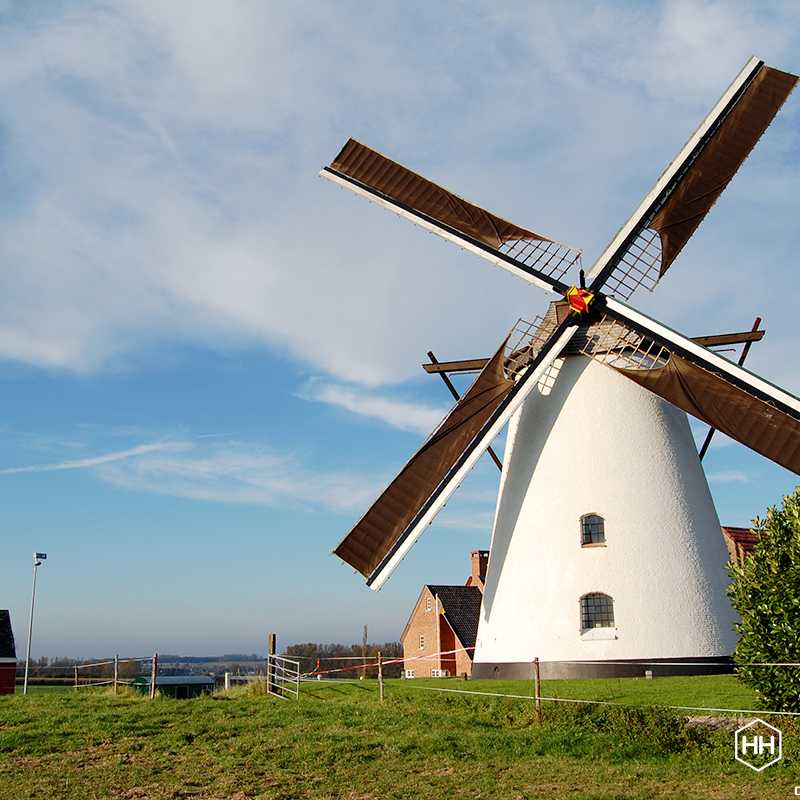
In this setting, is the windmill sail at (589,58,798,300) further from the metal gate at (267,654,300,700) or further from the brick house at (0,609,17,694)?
the brick house at (0,609,17,694)

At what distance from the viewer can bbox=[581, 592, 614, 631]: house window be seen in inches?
691

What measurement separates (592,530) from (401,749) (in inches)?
306

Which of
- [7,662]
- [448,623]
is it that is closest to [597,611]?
[448,623]

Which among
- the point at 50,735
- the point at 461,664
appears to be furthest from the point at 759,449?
the point at 461,664

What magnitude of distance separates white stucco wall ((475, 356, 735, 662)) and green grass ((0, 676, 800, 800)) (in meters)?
1.25

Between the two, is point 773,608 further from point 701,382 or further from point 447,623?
point 447,623

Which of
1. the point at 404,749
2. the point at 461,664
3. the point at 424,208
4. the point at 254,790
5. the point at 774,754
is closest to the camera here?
the point at 254,790

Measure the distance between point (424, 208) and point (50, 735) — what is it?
47.3ft

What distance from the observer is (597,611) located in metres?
17.6

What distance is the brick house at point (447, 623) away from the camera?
42.2m

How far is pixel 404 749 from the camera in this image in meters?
12.1

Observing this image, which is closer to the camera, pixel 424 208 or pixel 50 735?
pixel 50 735

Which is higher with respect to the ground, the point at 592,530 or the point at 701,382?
the point at 701,382

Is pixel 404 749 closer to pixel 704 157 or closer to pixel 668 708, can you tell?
pixel 668 708
